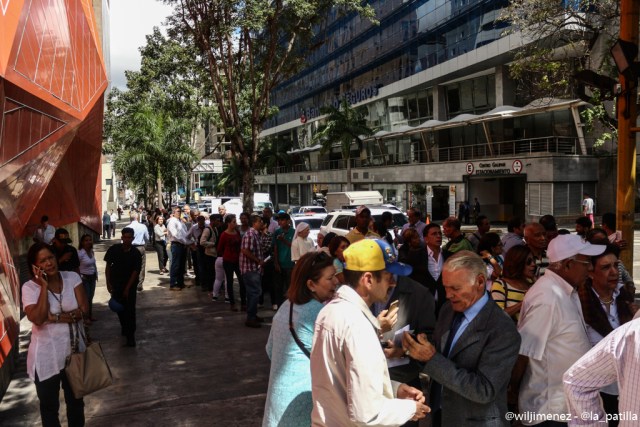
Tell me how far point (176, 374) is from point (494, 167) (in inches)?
1125

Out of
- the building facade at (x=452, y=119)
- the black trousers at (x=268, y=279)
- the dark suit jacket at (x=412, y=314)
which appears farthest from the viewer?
the building facade at (x=452, y=119)

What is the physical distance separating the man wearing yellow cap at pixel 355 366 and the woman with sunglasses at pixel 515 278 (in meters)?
1.84

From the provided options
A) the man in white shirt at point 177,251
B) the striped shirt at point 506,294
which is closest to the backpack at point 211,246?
the man in white shirt at point 177,251

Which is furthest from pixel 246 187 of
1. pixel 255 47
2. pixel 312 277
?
pixel 312 277

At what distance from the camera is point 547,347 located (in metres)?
3.03

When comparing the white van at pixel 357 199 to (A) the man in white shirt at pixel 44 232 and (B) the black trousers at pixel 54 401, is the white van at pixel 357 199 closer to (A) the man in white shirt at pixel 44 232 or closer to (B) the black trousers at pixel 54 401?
(A) the man in white shirt at pixel 44 232

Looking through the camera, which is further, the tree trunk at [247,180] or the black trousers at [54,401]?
the tree trunk at [247,180]

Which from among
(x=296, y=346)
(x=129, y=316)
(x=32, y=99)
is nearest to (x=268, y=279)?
(x=129, y=316)

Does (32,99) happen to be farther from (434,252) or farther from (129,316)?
(434,252)

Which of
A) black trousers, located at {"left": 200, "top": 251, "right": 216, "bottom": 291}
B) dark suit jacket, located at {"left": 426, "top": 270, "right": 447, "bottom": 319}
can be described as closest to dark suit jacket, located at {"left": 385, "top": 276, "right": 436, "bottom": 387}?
dark suit jacket, located at {"left": 426, "top": 270, "right": 447, "bottom": 319}

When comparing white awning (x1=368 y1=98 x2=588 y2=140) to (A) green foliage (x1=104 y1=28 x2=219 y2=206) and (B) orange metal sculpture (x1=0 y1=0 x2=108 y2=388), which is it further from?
(B) orange metal sculpture (x1=0 y1=0 x2=108 y2=388)

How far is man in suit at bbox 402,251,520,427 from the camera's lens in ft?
8.80

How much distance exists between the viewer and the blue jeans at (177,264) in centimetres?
1272

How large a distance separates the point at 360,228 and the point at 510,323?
5.00m
